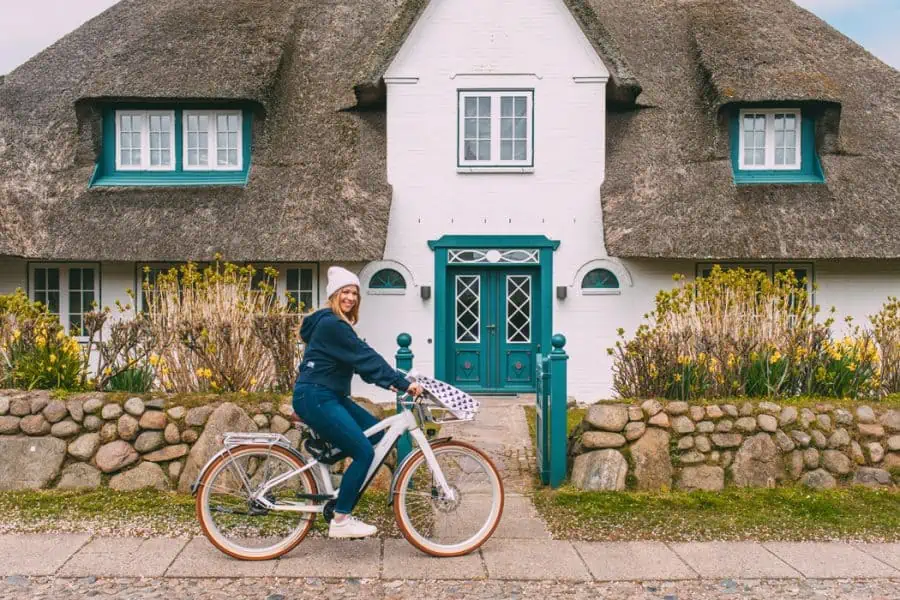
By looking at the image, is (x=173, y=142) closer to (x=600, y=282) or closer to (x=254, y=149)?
(x=254, y=149)

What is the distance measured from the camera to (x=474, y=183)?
14.5 metres

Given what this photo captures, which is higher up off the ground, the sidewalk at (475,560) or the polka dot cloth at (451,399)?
the polka dot cloth at (451,399)

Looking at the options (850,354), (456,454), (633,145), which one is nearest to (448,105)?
(633,145)

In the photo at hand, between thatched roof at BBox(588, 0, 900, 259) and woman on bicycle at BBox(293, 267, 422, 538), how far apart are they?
8.08 m

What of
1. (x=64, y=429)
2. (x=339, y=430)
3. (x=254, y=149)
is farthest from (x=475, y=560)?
(x=254, y=149)

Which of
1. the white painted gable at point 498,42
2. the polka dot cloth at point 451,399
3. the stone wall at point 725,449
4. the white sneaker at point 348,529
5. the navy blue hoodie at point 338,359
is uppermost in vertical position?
the white painted gable at point 498,42

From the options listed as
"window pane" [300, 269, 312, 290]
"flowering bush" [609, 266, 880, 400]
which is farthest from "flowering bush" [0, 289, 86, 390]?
"window pane" [300, 269, 312, 290]

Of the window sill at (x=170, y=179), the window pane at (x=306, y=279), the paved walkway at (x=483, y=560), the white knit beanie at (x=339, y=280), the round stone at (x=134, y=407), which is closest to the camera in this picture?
the paved walkway at (x=483, y=560)

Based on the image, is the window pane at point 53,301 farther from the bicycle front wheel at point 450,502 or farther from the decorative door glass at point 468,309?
the bicycle front wheel at point 450,502

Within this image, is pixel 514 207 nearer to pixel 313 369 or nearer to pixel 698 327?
pixel 698 327

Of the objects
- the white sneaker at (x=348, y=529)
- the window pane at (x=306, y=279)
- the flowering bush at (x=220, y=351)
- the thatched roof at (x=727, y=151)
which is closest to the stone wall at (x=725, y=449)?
the white sneaker at (x=348, y=529)

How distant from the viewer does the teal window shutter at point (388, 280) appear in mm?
14523

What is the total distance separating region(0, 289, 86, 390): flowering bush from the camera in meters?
8.78

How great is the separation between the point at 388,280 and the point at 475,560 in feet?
27.4
